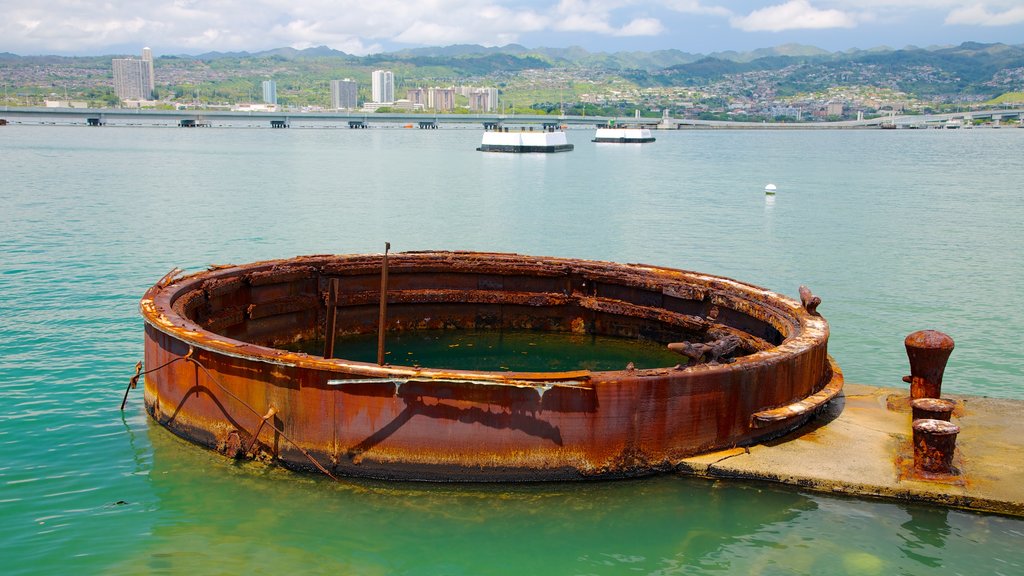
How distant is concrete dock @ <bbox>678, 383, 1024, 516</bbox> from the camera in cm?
930

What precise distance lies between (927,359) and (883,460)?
6.21 feet

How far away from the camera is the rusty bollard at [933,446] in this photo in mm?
9266

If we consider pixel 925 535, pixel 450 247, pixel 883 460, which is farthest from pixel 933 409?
pixel 450 247

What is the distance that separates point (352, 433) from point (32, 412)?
648 centimetres

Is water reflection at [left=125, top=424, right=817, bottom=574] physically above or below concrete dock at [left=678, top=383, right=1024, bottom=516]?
below

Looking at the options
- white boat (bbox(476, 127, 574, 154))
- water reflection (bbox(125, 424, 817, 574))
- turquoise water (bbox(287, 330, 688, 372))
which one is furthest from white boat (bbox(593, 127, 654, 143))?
water reflection (bbox(125, 424, 817, 574))

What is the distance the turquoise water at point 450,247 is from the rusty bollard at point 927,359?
2.22m

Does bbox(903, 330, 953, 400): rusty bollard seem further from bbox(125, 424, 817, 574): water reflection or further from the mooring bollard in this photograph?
bbox(125, 424, 817, 574): water reflection

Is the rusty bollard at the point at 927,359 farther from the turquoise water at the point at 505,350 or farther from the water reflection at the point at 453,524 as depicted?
the turquoise water at the point at 505,350

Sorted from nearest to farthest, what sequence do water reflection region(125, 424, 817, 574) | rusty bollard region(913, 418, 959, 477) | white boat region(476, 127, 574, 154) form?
1. water reflection region(125, 424, 817, 574)
2. rusty bollard region(913, 418, 959, 477)
3. white boat region(476, 127, 574, 154)

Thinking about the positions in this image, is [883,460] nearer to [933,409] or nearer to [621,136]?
[933,409]

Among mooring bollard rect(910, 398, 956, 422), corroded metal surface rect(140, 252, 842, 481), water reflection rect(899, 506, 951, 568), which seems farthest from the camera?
mooring bollard rect(910, 398, 956, 422)

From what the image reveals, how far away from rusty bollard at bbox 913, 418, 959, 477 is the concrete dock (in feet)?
0.39

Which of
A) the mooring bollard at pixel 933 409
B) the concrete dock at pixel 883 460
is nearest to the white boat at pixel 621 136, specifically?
the concrete dock at pixel 883 460
